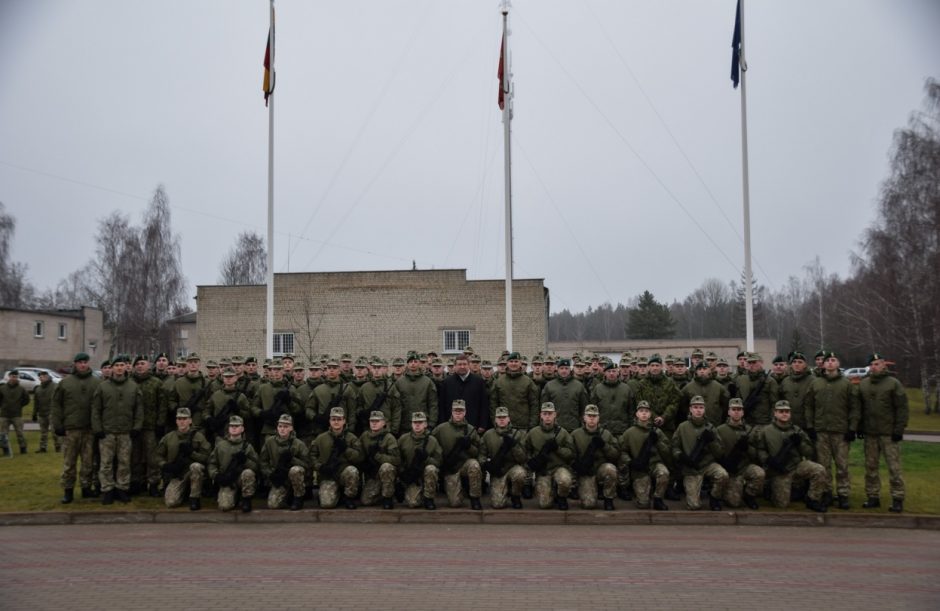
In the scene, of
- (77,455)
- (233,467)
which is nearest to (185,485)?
(233,467)

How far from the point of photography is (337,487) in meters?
11.6

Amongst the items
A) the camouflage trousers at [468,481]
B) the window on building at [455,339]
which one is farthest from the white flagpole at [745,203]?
the window on building at [455,339]

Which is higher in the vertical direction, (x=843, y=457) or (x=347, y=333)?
(x=347, y=333)

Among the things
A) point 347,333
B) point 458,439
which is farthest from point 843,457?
point 347,333

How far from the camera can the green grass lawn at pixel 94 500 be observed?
463 inches

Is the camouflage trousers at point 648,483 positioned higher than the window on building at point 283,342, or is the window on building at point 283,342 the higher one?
the window on building at point 283,342

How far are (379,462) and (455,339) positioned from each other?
82.1 feet

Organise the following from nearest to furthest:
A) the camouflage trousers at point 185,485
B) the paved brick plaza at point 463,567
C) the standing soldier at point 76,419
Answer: the paved brick plaza at point 463,567
the camouflage trousers at point 185,485
the standing soldier at point 76,419

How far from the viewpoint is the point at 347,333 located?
37.1 m

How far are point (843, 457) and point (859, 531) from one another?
4.31ft

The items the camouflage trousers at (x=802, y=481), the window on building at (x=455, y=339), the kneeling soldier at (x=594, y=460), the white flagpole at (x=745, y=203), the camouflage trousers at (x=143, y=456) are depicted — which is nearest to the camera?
the camouflage trousers at (x=802, y=481)

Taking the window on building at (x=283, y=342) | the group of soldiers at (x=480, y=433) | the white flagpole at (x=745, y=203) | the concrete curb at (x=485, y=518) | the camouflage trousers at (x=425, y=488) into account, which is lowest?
the concrete curb at (x=485, y=518)

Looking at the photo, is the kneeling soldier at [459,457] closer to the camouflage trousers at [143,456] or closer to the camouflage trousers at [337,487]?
the camouflage trousers at [337,487]

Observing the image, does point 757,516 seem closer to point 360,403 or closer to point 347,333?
point 360,403
